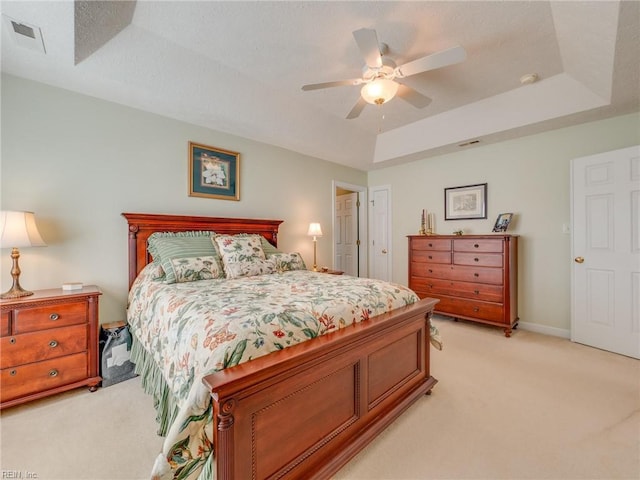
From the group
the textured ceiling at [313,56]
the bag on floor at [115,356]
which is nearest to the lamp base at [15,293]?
the bag on floor at [115,356]

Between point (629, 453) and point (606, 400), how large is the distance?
622 mm

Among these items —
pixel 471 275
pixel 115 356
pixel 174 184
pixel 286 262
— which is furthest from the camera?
pixel 471 275

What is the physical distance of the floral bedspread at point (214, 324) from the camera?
1053mm

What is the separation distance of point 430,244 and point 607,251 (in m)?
1.81

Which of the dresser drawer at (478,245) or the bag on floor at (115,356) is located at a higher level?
the dresser drawer at (478,245)

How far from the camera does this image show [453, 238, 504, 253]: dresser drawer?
11.2ft

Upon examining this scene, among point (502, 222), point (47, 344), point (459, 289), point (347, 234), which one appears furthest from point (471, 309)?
point (47, 344)

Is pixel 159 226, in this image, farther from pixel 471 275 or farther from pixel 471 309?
pixel 471 309

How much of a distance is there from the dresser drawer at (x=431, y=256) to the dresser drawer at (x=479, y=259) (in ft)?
0.35

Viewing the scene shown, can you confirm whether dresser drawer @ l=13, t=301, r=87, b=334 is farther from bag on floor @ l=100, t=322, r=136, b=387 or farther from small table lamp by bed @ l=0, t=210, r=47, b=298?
bag on floor @ l=100, t=322, r=136, b=387

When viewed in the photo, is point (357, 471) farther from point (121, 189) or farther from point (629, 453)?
point (121, 189)

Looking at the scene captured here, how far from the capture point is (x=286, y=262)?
321cm

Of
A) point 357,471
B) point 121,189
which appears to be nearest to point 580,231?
point 357,471

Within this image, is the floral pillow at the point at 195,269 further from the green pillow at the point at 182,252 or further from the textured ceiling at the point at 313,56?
the textured ceiling at the point at 313,56
